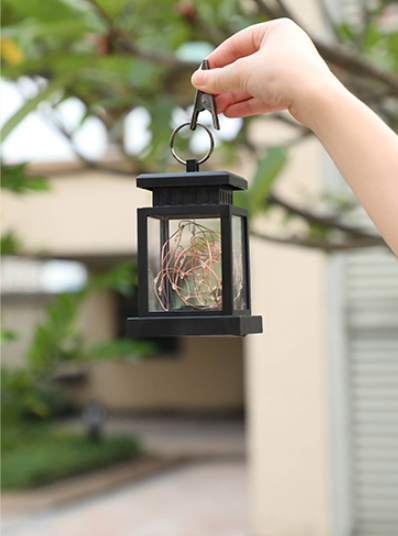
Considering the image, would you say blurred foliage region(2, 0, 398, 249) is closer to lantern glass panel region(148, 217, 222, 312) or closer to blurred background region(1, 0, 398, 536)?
blurred background region(1, 0, 398, 536)

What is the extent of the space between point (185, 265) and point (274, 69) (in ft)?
0.89

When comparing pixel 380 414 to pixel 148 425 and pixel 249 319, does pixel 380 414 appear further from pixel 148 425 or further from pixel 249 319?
pixel 148 425

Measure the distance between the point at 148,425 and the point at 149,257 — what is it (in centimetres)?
879

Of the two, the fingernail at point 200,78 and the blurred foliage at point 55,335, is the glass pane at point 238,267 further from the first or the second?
the blurred foliage at point 55,335

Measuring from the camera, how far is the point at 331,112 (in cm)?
72

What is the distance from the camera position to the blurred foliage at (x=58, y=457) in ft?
19.1

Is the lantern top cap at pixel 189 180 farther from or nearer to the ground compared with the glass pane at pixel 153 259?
farther from the ground

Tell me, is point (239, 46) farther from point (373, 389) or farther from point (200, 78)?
point (373, 389)

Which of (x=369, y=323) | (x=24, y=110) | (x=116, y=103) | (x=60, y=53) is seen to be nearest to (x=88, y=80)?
(x=116, y=103)

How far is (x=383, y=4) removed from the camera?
81.0 inches

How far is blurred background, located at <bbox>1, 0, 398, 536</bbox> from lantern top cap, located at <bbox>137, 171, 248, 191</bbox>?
513mm

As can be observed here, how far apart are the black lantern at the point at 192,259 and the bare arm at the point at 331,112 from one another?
12cm

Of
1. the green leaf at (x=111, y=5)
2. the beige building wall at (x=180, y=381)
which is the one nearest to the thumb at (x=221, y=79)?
the green leaf at (x=111, y=5)

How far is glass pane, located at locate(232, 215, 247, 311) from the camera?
0.89 meters
